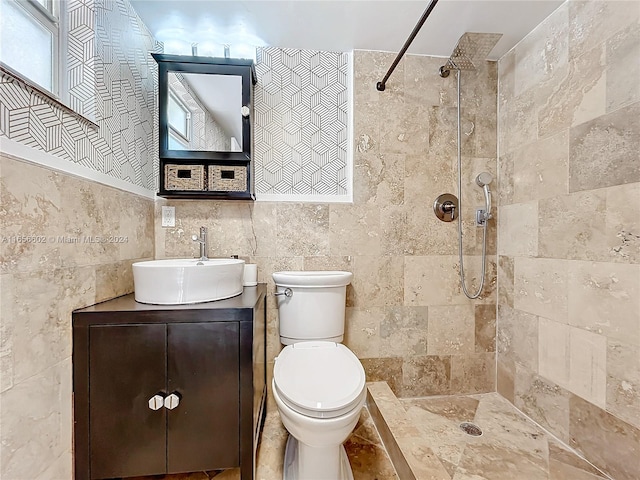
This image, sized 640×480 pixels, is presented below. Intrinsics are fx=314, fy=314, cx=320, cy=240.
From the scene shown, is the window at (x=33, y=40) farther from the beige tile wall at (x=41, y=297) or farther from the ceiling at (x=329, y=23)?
the ceiling at (x=329, y=23)

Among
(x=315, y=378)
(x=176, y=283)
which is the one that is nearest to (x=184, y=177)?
(x=176, y=283)

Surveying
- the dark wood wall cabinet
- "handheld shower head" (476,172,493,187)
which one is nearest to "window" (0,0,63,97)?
the dark wood wall cabinet

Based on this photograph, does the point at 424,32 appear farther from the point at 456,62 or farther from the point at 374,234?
the point at 374,234

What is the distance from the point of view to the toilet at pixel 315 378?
1.12 meters

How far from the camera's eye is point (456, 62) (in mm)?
1757

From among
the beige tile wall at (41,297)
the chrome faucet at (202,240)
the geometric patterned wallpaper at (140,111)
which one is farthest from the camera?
the chrome faucet at (202,240)

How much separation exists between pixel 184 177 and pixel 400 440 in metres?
1.72

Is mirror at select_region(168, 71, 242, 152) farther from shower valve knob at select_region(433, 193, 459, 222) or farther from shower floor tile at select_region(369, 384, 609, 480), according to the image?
shower floor tile at select_region(369, 384, 609, 480)

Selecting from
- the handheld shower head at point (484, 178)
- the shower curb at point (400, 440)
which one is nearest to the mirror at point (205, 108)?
the handheld shower head at point (484, 178)

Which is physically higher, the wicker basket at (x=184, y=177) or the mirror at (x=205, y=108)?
the mirror at (x=205, y=108)

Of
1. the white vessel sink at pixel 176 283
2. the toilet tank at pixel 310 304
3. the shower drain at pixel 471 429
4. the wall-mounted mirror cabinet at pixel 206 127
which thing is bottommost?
the shower drain at pixel 471 429

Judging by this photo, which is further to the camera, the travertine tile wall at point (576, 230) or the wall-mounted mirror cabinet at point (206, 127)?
the wall-mounted mirror cabinet at point (206, 127)

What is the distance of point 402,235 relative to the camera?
196 cm

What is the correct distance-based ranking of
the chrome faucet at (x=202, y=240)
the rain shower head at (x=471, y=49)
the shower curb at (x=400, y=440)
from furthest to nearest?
the chrome faucet at (x=202, y=240)
the rain shower head at (x=471, y=49)
the shower curb at (x=400, y=440)
